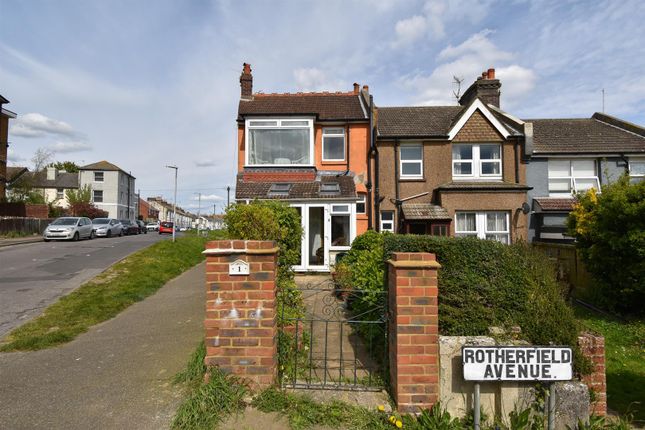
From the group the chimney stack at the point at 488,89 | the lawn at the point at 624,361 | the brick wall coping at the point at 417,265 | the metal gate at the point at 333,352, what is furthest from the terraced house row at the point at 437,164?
the brick wall coping at the point at 417,265

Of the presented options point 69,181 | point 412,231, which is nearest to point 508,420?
point 412,231

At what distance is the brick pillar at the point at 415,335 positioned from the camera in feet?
10.00

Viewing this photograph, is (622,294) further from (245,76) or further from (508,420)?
(245,76)

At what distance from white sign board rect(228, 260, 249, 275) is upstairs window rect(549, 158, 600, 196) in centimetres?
1528

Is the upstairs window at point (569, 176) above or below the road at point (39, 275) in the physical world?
above

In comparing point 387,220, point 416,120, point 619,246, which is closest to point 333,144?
point 416,120

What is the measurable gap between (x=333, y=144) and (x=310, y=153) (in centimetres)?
134

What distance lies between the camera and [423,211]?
1312 centimetres

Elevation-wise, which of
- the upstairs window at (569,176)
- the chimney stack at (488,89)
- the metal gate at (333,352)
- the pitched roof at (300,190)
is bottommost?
the metal gate at (333,352)

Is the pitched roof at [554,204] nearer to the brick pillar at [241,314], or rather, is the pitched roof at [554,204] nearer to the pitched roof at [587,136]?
the pitched roof at [587,136]

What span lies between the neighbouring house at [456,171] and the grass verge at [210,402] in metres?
10.7

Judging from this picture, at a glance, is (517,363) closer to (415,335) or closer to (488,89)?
(415,335)

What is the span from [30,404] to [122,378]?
0.76m

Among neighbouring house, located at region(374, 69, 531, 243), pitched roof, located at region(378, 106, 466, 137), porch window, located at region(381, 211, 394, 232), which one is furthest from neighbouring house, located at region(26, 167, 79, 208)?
neighbouring house, located at region(374, 69, 531, 243)
